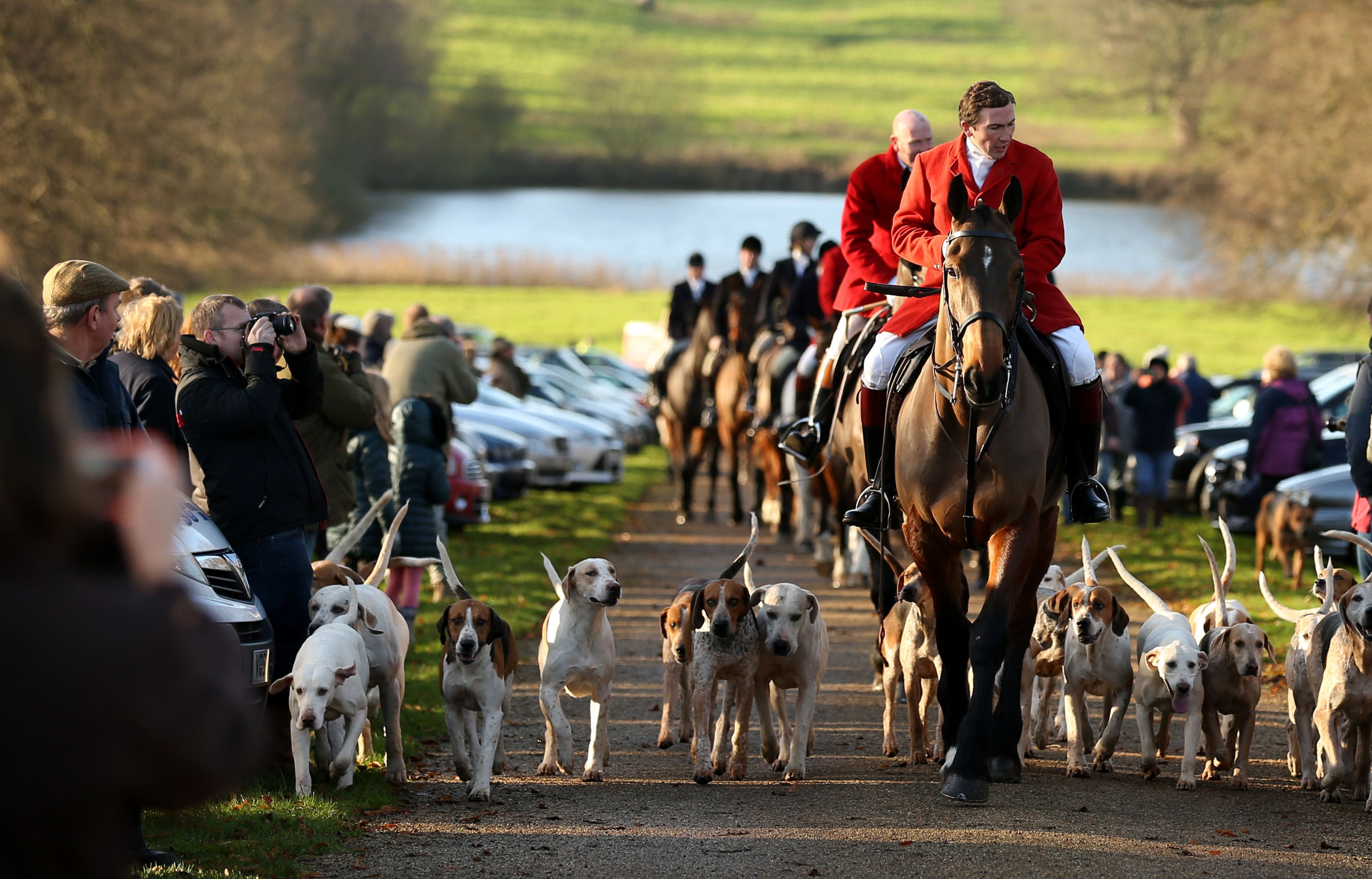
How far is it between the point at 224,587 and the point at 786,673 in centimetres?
258

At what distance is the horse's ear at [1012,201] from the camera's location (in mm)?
6852

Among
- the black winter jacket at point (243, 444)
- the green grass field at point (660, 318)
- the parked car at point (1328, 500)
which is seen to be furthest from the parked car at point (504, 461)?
the green grass field at point (660, 318)

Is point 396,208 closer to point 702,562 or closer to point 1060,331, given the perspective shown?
point 702,562

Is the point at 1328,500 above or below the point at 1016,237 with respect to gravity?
below

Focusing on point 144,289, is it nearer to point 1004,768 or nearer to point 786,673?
point 786,673

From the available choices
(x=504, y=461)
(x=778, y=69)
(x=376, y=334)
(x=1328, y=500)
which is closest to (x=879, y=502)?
(x=376, y=334)

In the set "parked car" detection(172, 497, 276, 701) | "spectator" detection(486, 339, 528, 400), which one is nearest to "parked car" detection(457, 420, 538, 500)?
"spectator" detection(486, 339, 528, 400)

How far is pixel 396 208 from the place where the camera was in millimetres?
70188

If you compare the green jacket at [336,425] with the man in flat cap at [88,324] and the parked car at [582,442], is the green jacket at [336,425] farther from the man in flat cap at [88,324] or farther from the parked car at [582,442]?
the parked car at [582,442]

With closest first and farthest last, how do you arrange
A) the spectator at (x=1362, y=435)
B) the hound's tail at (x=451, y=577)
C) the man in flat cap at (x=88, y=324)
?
the man in flat cap at (x=88, y=324), the hound's tail at (x=451, y=577), the spectator at (x=1362, y=435)

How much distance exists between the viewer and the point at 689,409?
64.6ft

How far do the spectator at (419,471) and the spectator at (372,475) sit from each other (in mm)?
113

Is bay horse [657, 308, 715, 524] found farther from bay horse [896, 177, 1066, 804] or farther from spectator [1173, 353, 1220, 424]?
bay horse [896, 177, 1066, 804]

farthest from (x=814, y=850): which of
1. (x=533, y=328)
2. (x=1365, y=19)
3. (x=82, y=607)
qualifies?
(x=533, y=328)
